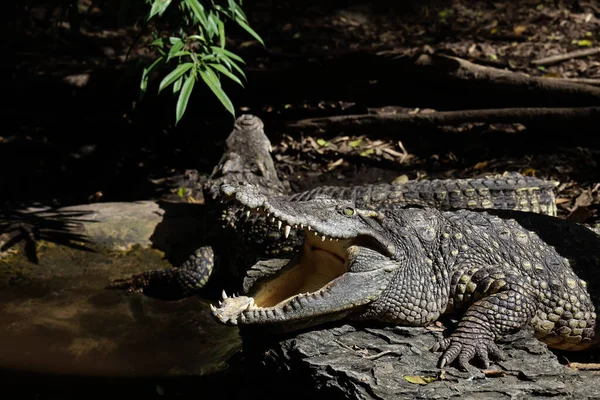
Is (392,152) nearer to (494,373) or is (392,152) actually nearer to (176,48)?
(176,48)

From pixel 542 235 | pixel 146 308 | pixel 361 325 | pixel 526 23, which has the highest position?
pixel 526 23

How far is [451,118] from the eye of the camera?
22.8 ft

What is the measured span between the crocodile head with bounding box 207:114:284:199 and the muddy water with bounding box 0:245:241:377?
1.00 m

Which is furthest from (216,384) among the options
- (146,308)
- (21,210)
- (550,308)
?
(21,210)

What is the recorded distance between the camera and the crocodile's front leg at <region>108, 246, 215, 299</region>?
5.72m

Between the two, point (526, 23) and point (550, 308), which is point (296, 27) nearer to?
point (526, 23)

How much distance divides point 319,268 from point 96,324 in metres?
1.95

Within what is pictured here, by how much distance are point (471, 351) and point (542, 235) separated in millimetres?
974

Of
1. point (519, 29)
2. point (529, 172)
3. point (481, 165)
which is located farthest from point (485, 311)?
point (519, 29)


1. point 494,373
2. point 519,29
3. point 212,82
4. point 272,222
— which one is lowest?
point 272,222

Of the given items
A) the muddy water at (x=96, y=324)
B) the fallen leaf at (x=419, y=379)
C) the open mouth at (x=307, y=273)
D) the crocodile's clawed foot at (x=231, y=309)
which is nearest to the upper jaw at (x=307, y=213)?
the open mouth at (x=307, y=273)

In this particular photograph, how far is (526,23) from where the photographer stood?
30.9ft

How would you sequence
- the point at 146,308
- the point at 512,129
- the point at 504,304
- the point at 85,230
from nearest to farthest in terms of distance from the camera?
the point at 504,304, the point at 146,308, the point at 85,230, the point at 512,129

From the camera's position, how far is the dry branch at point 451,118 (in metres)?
6.51
